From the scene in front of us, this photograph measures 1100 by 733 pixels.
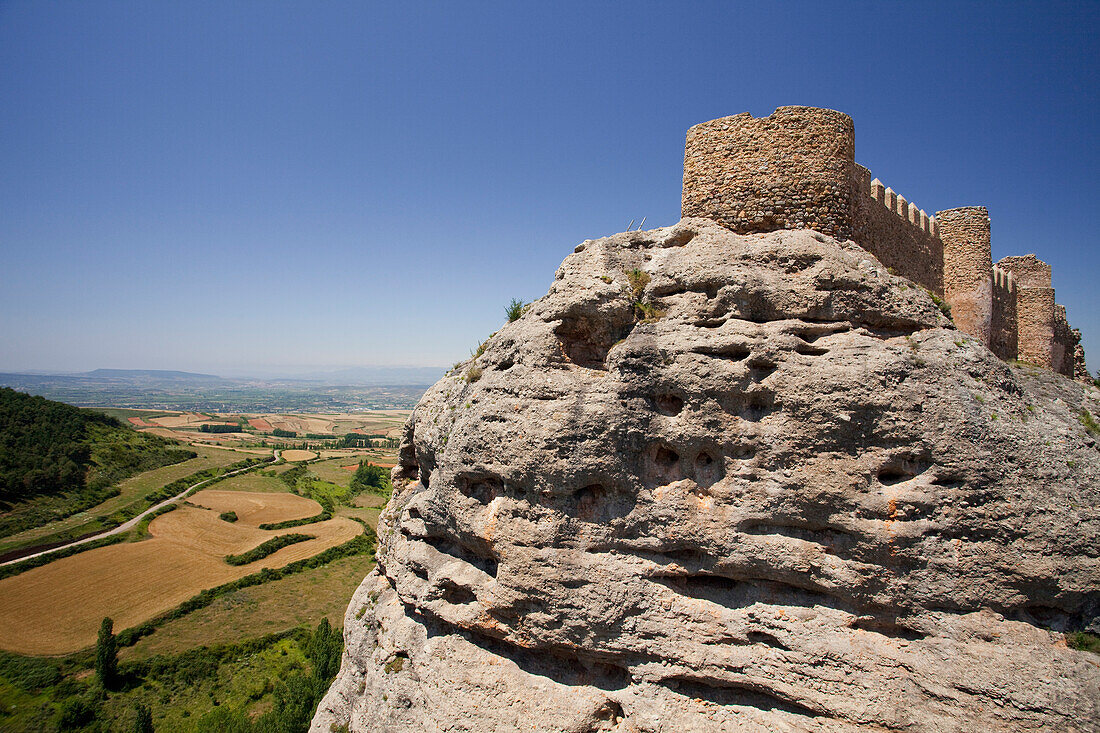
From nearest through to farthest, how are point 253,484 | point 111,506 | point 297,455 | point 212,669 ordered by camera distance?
point 212,669 < point 111,506 < point 253,484 < point 297,455

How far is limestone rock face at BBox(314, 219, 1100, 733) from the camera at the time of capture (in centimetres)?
790

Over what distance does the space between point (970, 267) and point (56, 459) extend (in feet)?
284

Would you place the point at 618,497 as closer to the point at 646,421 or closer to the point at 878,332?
the point at 646,421

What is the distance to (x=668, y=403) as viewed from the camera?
31.7 feet

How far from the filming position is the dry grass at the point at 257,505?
201ft

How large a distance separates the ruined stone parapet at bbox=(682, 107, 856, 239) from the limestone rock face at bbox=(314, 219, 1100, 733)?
0.81 m

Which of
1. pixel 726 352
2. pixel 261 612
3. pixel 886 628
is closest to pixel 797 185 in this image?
pixel 726 352

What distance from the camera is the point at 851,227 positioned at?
10.9 m

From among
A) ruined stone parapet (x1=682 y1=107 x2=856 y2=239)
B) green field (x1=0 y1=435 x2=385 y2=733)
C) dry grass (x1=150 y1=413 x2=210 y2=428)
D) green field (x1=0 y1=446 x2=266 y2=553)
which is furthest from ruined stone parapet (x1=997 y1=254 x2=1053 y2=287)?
dry grass (x1=150 y1=413 x2=210 y2=428)

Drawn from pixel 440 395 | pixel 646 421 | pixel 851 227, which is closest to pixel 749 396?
pixel 646 421

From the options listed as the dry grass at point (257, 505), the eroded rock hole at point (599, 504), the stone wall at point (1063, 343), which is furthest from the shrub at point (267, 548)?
the stone wall at point (1063, 343)

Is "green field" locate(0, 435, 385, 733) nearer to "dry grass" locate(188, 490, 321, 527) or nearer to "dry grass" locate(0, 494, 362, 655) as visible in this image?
"dry grass" locate(0, 494, 362, 655)

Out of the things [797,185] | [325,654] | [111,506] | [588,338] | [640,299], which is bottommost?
[111,506]

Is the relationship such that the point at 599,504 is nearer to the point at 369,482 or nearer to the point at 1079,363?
the point at 1079,363
